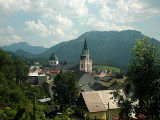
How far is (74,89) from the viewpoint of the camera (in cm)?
2767

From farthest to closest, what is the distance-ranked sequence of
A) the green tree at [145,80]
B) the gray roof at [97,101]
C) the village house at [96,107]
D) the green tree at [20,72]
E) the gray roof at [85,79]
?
the gray roof at [85,79]
the green tree at [20,72]
the gray roof at [97,101]
the village house at [96,107]
the green tree at [145,80]

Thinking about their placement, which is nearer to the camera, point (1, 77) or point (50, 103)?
point (1, 77)

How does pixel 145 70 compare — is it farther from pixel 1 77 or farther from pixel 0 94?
pixel 1 77

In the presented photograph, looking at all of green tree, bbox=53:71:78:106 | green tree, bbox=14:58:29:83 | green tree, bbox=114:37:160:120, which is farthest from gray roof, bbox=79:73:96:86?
green tree, bbox=114:37:160:120

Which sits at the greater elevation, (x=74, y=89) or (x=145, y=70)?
(x=145, y=70)

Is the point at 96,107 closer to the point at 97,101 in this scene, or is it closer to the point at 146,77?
the point at 97,101

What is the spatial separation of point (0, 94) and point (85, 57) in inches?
2418

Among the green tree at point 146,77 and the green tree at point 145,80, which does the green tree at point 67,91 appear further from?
the green tree at point 146,77

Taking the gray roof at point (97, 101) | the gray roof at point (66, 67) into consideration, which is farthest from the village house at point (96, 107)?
the gray roof at point (66, 67)

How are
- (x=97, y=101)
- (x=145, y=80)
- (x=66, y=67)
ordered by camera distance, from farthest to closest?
(x=66, y=67) → (x=97, y=101) → (x=145, y=80)

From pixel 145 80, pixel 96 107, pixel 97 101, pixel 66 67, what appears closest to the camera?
pixel 145 80

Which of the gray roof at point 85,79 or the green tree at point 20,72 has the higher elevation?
the green tree at point 20,72

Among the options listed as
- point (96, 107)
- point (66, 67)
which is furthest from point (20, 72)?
point (66, 67)

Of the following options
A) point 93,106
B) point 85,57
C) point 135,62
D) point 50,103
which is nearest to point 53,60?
point 85,57
